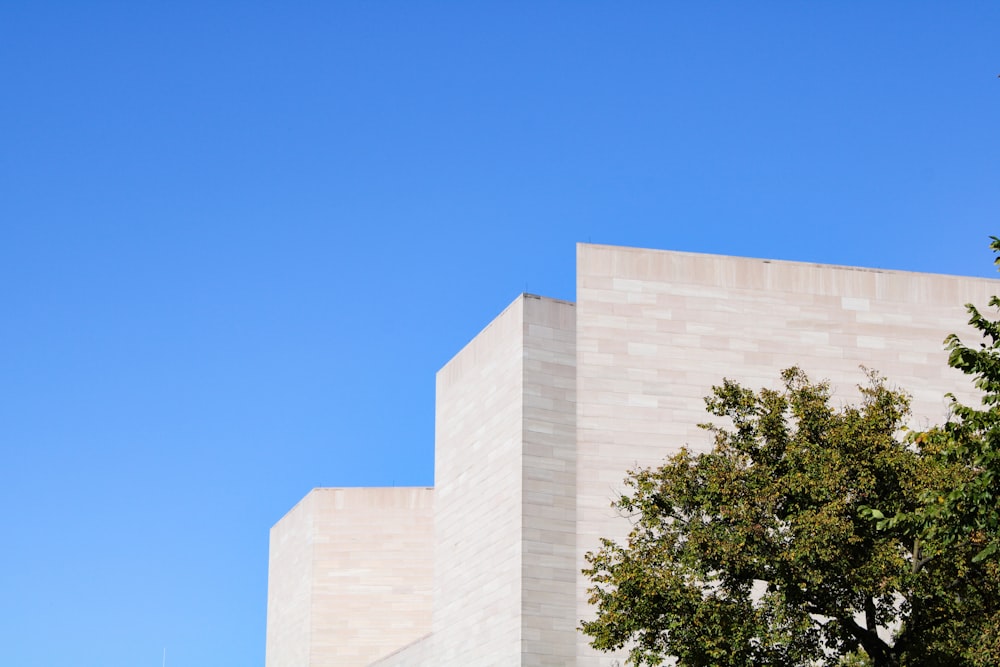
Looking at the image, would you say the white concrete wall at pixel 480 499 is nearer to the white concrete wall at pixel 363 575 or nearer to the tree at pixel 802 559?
the tree at pixel 802 559

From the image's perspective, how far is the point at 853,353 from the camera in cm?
5416

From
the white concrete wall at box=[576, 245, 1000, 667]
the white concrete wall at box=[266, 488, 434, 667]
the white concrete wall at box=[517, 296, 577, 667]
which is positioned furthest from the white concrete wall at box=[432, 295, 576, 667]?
the white concrete wall at box=[266, 488, 434, 667]

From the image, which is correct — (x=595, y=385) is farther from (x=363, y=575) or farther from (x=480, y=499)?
(x=363, y=575)

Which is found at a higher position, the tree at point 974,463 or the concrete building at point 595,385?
the concrete building at point 595,385

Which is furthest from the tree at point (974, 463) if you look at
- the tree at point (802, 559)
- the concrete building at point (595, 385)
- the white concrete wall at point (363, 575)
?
the white concrete wall at point (363, 575)

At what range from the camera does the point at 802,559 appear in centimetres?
3206

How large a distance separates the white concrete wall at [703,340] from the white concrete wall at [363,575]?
2774cm

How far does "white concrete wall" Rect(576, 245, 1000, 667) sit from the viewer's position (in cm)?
5125

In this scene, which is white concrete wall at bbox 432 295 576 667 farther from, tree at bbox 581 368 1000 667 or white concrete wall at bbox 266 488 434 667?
white concrete wall at bbox 266 488 434 667

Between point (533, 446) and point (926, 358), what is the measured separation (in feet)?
49.8

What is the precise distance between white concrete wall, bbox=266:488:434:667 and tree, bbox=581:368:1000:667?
43128mm

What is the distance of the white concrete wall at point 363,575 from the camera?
7650cm

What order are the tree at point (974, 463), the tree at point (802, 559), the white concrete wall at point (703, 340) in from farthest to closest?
1. the white concrete wall at point (703, 340)
2. the tree at point (802, 559)
3. the tree at point (974, 463)

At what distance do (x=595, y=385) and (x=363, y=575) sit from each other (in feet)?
97.2
